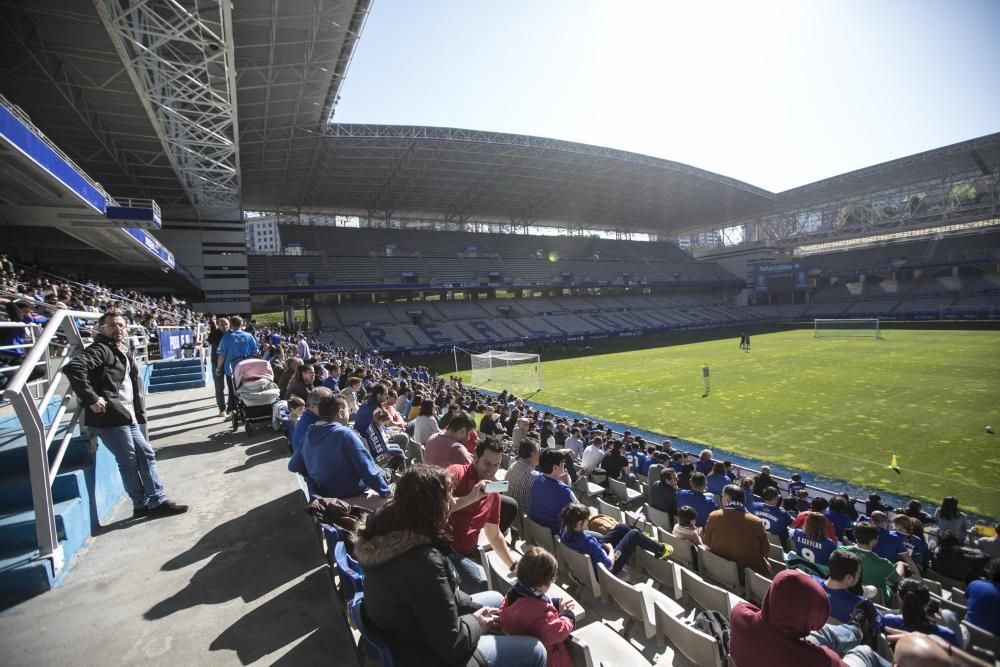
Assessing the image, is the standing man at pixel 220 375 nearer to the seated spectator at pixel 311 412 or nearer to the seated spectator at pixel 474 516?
the seated spectator at pixel 311 412

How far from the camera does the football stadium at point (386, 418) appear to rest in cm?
301

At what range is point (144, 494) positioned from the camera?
484 cm

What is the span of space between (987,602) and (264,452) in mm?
8110

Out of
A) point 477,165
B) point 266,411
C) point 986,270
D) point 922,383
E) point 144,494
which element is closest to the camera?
point 144,494

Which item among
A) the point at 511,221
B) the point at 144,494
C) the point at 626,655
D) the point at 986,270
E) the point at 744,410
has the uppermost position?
the point at 511,221

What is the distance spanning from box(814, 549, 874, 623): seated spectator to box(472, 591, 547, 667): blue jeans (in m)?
2.50

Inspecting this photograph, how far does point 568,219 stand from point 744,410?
47607mm

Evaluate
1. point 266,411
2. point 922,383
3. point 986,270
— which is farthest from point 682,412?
point 986,270

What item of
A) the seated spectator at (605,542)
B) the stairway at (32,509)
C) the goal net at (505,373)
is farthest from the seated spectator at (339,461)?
the goal net at (505,373)

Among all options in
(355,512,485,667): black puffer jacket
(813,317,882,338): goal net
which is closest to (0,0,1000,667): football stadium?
(355,512,485,667): black puffer jacket

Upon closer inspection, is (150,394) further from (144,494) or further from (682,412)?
(682,412)

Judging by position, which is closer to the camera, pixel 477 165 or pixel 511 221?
pixel 477 165

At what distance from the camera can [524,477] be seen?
16.3 ft

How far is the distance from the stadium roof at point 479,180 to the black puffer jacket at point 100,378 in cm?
2887
